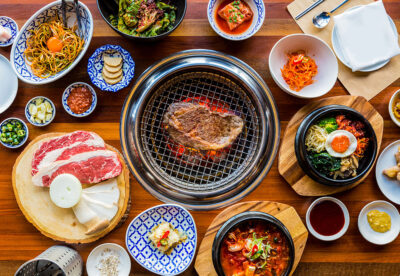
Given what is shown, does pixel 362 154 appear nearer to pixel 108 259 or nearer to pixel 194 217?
pixel 194 217

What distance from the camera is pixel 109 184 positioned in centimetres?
315

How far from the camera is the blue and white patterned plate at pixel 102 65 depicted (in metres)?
3.17

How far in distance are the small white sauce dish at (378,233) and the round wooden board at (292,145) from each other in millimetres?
281

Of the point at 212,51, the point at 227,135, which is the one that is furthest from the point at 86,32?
the point at 227,135

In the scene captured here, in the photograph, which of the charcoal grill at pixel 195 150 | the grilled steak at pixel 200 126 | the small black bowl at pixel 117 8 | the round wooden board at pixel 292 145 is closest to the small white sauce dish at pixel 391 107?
the round wooden board at pixel 292 145

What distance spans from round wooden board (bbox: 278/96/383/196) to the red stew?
503 millimetres

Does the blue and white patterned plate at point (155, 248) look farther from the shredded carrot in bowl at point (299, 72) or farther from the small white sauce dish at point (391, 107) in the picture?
the small white sauce dish at point (391, 107)

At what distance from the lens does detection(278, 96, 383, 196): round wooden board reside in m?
3.25

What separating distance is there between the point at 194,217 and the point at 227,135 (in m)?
0.88

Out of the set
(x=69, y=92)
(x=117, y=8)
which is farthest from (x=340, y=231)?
(x=117, y=8)

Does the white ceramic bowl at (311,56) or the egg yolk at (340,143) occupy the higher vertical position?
the white ceramic bowl at (311,56)

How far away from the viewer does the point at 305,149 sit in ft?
10.2

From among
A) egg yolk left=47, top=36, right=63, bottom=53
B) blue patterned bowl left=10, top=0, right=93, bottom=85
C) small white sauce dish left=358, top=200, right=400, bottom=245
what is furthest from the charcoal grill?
small white sauce dish left=358, top=200, right=400, bottom=245

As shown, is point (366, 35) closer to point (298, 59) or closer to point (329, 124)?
point (298, 59)
